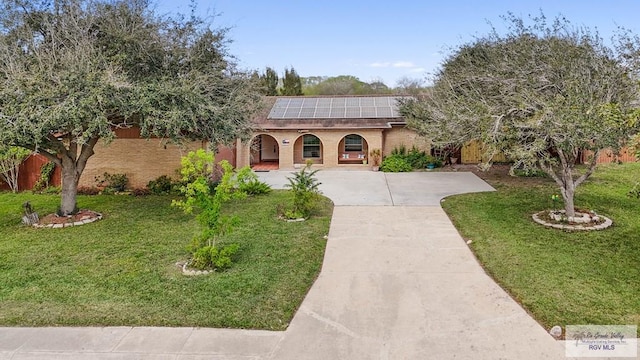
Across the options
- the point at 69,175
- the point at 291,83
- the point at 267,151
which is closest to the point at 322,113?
the point at 267,151

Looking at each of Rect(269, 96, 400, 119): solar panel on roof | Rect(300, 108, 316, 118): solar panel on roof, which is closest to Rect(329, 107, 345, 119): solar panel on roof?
Rect(269, 96, 400, 119): solar panel on roof

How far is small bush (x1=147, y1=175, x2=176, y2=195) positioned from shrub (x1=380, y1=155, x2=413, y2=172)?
960 cm

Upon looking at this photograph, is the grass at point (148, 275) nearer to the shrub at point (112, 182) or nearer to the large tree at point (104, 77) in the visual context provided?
the large tree at point (104, 77)

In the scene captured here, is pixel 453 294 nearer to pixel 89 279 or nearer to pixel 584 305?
pixel 584 305

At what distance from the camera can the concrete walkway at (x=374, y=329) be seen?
4.57m

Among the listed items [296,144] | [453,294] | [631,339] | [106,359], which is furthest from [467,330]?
[296,144]

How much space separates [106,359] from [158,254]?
348cm

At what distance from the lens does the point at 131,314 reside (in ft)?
17.6

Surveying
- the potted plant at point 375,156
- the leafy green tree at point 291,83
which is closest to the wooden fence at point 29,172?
the potted plant at point 375,156

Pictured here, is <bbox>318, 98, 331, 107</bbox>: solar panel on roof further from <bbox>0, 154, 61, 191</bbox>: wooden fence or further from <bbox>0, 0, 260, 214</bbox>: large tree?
<bbox>0, 154, 61, 191</bbox>: wooden fence

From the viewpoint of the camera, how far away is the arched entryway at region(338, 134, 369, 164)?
71.6 ft

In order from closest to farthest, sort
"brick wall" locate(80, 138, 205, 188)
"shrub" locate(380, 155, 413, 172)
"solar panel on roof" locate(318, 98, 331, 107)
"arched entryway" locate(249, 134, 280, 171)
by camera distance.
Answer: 1. "brick wall" locate(80, 138, 205, 188)
2. "shrub" locate(380, 155, 413, 172)
3. "arched entryway" locate(249, 134, 280, 171)
4. "solar panel on roof" locate(318, 98, 331, 107)

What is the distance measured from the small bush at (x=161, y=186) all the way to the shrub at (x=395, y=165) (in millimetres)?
9598

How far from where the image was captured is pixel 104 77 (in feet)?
28.1
